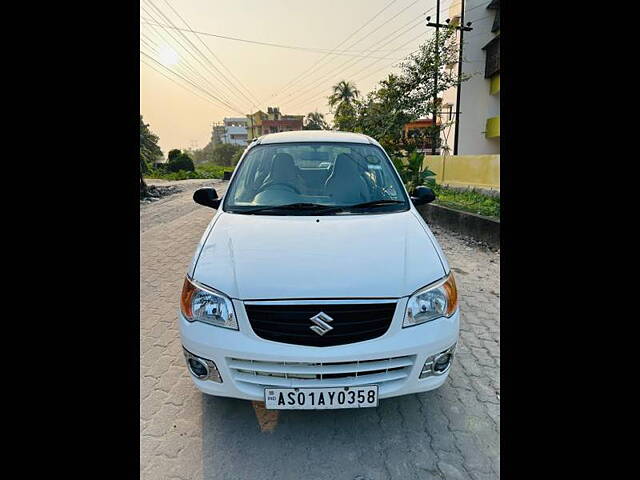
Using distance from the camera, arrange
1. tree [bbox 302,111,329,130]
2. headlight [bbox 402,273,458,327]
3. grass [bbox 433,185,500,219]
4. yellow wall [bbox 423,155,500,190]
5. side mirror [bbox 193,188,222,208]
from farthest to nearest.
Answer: tree [bbox 302,111,329,130]
yellow wall [bbox 423,155,500,190]
grass [bbox 433,185,500,219]
side mirror [bbox 193,188,222,208]
headlight [bbox 402,273,458,327]

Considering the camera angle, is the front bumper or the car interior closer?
the front bumper

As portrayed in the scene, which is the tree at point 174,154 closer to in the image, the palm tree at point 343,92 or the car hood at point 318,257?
the palm tree at point 343,92

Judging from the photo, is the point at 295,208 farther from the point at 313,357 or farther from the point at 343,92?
the point at 343,92

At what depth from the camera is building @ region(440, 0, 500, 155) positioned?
60.0 feet

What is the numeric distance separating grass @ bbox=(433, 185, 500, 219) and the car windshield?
370 cm

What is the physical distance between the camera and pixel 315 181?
2779 mm

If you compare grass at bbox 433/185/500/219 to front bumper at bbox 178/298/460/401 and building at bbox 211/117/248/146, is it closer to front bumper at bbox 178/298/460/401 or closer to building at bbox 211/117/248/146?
front bumper at bbox 178/298/460/401

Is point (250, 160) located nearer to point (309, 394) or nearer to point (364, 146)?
point (364, 146)

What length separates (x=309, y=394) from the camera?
1.55 metres

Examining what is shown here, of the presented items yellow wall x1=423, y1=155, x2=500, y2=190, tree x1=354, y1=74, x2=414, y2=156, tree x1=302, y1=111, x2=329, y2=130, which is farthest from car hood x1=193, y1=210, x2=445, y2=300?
tree x1=302, y1=111, x2=329, y2=130

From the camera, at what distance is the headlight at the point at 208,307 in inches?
63.7

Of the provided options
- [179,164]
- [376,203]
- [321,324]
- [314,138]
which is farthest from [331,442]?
[179,164]

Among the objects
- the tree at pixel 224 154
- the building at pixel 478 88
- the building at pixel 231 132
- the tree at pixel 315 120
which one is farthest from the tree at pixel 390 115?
the building at pixel 231 132
